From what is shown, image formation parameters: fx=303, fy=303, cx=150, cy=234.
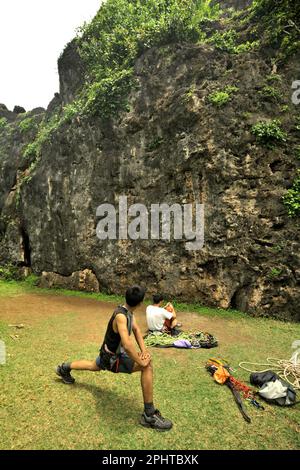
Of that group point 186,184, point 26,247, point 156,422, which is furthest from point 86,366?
point 26,247

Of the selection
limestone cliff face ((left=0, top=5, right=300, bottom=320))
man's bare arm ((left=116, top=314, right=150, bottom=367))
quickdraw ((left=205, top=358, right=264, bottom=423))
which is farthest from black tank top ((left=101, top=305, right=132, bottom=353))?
limestone cliff face ((left=0, top=5, right=300, bottom=320))

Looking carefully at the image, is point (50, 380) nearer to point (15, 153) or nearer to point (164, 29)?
point (164, 29)

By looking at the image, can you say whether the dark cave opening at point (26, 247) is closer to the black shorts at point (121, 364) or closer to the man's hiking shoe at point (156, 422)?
the black shorts at point (121, 364)

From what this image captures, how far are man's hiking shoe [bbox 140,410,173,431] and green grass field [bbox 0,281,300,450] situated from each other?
8 cm

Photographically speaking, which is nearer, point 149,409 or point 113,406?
point 149,409

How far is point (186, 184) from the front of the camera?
13617 millimetres

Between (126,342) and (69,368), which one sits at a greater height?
(126,342)

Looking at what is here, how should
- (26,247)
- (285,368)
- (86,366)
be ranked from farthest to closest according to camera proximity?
(26,247) → (285,368) → (86,366)

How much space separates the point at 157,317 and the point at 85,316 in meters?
4.11

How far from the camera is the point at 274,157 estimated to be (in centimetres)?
1212

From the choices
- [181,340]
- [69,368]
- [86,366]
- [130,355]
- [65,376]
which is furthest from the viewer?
[181,340]

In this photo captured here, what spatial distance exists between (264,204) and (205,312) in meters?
4.86

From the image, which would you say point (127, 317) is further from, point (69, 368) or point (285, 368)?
point (285, 368)
